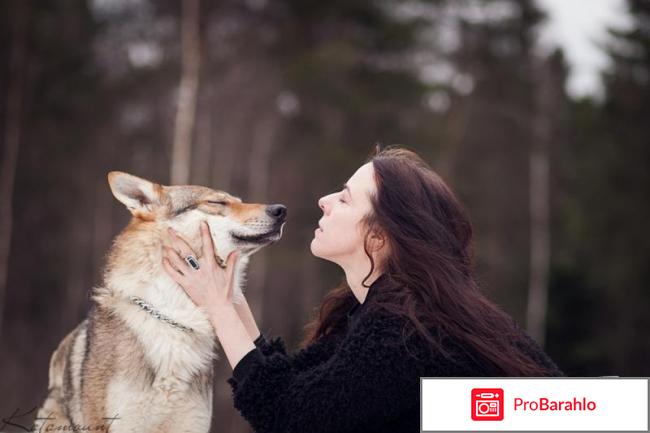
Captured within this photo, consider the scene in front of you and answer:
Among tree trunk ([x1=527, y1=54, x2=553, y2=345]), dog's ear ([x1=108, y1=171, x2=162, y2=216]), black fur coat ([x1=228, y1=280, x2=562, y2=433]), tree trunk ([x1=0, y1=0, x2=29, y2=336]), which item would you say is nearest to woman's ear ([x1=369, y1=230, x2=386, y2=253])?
black fur coat ([x1=228, y1=280, x2=562, y2=433])

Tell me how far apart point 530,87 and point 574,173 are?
2.73m

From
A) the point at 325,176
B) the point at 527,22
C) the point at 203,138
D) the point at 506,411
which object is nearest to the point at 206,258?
the point at 506,411

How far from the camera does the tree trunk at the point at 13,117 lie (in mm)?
13961

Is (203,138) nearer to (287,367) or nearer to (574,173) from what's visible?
(574,173)

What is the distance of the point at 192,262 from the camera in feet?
10.8

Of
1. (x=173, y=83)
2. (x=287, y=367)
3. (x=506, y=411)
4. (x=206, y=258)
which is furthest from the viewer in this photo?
(x=173, y=83)

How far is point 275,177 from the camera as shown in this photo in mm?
18984

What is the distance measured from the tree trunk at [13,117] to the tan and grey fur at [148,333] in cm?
1150

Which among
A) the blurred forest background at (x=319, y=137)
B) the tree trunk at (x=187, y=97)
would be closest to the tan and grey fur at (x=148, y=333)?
the tree trunk at (x=187, y=97)

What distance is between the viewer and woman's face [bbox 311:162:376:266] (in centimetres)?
306

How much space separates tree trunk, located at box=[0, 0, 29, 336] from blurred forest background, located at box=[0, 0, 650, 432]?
40mm

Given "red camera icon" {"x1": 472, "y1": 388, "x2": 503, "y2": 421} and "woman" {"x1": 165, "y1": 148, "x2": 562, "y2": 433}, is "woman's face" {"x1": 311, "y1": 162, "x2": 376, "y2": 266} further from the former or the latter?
"red camera icon" {"x1": 472, "y1": 388, "x2": 503, "y2": 421}

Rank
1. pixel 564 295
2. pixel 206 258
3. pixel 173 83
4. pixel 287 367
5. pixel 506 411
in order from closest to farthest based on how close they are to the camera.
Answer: pixel 506 411 → pixel 287 367 → pixel 206 258 → pixel 173 83 → pixel 564 295

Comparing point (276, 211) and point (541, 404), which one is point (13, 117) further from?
point (541, 404)
